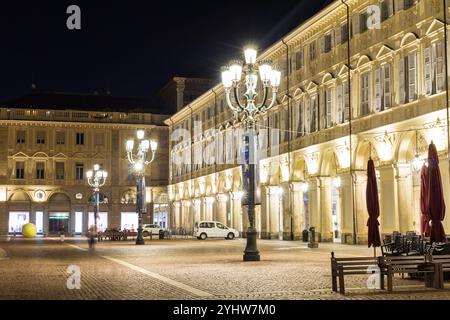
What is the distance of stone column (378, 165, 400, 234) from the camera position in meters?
34.5

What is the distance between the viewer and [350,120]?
126 feet

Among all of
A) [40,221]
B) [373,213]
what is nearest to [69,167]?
[40,221]

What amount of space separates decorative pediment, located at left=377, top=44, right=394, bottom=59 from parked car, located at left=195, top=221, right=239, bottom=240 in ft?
81.4

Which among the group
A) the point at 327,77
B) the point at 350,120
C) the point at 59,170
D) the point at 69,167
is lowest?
the point at 350,120

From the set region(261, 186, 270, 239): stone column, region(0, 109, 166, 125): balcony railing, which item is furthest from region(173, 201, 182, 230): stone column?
region(261, 186, 270, 239): stone column

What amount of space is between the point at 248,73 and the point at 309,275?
28.2ft

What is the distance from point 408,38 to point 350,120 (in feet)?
22.1

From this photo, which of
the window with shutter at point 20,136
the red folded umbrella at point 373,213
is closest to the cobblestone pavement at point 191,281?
the red folded umbrella at point 373,213

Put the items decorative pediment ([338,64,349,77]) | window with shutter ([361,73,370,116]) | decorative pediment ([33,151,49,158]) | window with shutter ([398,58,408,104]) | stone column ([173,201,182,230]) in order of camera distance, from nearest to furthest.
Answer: window with shutter ([398,58,408,104]), window with shutter ([361,73,370,116]), decorative pediment ([338,64,349,77]), stone column ([173,201,182,230]), decorative pediment ([33,151,49,158])

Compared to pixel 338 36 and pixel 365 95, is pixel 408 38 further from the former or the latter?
pixel 338 36

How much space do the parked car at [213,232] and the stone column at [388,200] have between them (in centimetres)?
2222

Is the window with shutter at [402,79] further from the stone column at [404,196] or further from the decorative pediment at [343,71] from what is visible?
the decorative pediment at [343,71]

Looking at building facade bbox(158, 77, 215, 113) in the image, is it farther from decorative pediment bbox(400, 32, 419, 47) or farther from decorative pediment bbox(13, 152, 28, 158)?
decorative pediment bbox(400, 32, 419, 47)

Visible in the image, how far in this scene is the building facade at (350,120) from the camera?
104 feet
